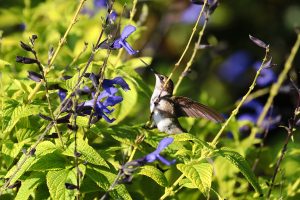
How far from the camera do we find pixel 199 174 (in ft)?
7.73

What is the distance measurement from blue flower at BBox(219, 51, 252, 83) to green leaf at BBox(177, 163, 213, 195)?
588 cm

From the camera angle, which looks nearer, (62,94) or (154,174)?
(154,174)

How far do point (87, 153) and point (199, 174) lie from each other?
42 centimetres

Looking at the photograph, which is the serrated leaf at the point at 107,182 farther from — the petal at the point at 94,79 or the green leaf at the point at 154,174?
the petal at the point at 94,79

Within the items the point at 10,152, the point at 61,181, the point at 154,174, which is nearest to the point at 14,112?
the point at 10,152

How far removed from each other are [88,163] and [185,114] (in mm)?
708

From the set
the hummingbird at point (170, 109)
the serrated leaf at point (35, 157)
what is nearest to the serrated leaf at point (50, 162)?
the serrated leaf at point (35, 157)

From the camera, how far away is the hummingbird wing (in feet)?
8.91

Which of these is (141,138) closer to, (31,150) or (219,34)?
(31,150)

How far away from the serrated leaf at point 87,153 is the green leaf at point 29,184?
0.17m

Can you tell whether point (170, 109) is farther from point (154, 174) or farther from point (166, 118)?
point (154, 174)

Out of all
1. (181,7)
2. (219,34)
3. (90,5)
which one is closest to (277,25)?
(219,34)

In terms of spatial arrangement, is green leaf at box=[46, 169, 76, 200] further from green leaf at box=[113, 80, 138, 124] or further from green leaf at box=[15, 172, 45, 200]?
green leaf at box=[113, 80, 138, 124]

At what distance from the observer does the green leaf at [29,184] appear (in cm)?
233
